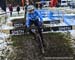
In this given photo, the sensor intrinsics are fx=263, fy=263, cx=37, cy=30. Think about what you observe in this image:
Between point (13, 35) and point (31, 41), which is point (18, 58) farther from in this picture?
point (13, 35)

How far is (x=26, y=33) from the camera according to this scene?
1389 centimetres

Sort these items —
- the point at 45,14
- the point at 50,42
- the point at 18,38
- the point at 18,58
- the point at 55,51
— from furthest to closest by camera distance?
the point at 45,14 → the point at 18,38 → the point at 50,42 → the point at 55,51 → the point at 18,58

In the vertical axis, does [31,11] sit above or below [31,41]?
above

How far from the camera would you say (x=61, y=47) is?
11.3 meters

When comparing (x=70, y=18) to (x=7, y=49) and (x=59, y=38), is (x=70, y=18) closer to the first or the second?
(x=59, y=38)

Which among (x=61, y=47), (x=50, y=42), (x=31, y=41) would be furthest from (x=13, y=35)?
(x=61, y=47)

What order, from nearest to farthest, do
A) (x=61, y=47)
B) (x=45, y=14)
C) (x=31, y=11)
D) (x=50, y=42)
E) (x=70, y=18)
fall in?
(x=61, y=47)
(x=50, y=42)
(x=31, y=11)
(x=70, y=18)
(x=45, y=14)

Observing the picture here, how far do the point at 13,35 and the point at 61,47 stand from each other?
3363 millimetres

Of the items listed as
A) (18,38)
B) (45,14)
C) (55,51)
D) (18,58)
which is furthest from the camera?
(45,14)

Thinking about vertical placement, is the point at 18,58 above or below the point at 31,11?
below

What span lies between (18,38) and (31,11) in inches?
79.1

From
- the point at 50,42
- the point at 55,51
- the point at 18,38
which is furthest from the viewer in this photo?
the point at 18,38

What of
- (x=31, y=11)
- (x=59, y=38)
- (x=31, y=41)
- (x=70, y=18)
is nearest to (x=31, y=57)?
(x=31, y=41)

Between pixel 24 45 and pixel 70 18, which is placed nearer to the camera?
pixel 24 45
